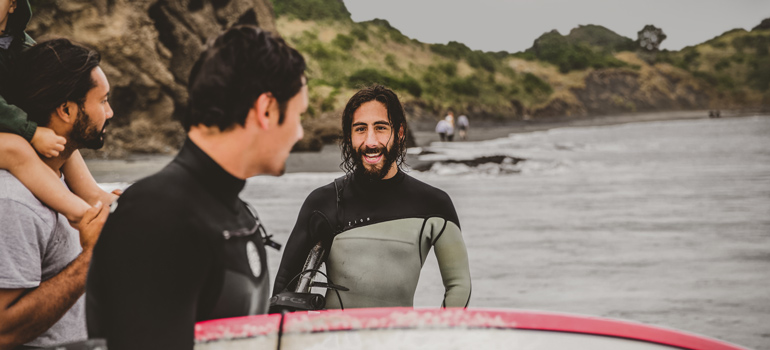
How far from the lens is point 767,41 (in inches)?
5027

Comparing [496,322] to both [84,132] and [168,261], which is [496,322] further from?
[84,132]

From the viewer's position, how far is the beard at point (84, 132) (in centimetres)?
176

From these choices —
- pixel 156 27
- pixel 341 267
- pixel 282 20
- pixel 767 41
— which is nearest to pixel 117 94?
pixel 156 27

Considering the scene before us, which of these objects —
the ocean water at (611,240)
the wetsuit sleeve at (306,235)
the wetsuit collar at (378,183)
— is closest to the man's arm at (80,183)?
the wetsuit sleeve at (306,235)

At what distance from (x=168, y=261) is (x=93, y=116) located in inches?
30.5

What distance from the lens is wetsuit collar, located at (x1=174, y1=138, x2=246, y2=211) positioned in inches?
49.4

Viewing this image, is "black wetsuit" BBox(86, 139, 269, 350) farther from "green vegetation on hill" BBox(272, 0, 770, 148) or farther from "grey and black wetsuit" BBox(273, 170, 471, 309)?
"green vegetation on hill" BBox(272, 0, 770, 148)

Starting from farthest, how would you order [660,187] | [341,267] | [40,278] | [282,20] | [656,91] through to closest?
1. [656,91]
2. [282,20]
3. [660,187]
4. [341,267]
5. [40,278]

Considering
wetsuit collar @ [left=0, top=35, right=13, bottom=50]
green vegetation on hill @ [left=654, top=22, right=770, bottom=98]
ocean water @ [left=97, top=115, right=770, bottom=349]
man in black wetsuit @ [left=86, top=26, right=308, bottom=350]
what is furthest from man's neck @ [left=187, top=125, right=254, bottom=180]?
green vegetation on hill @ [left=654, top=22, right=770, bottom=98]

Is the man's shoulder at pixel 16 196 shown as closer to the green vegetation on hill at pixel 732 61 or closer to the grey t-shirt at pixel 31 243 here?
the grey t-shirt at pixel 31 243

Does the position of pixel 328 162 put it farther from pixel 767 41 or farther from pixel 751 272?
pixel 767 41

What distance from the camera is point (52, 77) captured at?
172 cm

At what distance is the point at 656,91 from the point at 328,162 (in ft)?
352

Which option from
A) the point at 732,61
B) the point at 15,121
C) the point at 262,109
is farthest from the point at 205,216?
the point at 732,61
